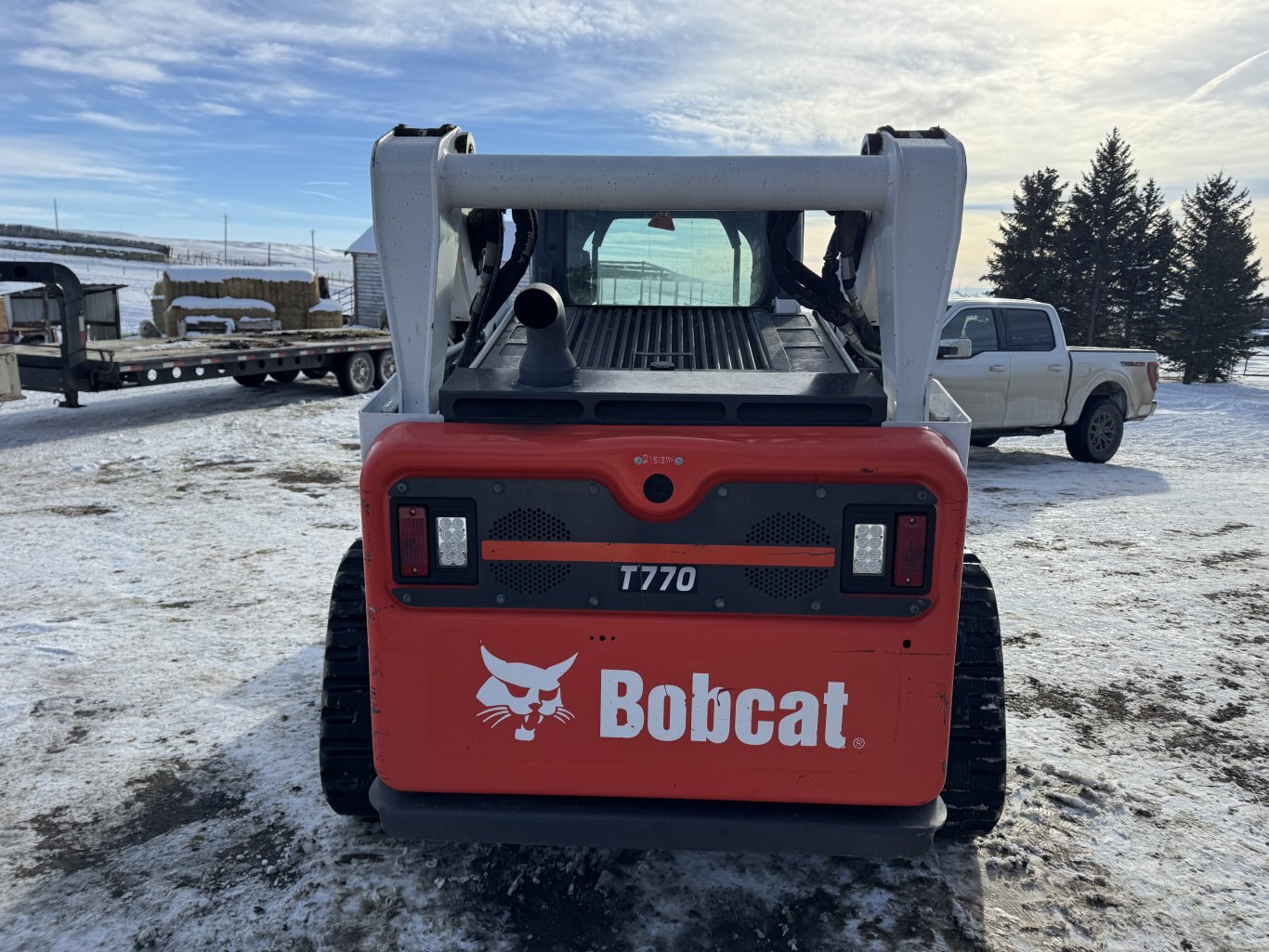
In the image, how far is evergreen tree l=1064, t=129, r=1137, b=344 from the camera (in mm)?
28438

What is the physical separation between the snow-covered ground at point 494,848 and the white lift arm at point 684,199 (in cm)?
158

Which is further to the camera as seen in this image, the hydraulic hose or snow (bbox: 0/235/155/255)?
snow (bbox: 0/235/155/255)

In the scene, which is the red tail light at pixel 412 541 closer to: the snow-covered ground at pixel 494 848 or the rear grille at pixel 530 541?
the rear grille at pixel 530 541

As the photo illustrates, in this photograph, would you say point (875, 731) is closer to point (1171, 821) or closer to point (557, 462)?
point (557, 462)

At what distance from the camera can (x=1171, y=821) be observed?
3.35m

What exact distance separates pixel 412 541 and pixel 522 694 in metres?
0.54

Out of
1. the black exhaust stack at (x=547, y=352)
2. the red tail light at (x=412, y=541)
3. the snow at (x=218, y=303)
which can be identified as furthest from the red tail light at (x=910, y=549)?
the snow at (x=218, y=303)

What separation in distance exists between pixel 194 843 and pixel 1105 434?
35.4 ft

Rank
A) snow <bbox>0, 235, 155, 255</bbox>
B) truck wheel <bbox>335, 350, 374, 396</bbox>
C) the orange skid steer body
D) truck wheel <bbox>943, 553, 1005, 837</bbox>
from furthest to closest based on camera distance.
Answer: snow <bbox>0, 235, 155, 255</bbox>, truck wheel <bbox>335, 350, 374, 396</bbox>, truck wheel <bbox>943, 553, 1005, 837</bbox>, the orange skid steer body

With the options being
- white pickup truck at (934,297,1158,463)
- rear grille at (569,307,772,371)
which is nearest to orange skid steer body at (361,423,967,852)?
rear grille at (569,307,772,371)

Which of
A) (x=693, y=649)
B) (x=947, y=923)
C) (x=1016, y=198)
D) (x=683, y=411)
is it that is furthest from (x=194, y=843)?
(x=1016, y=198)

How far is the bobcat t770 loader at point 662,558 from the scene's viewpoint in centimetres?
243

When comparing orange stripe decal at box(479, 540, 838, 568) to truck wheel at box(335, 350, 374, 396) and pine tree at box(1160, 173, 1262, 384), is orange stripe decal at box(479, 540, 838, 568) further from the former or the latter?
pine tree at box(1160, 173, 1262, 384)

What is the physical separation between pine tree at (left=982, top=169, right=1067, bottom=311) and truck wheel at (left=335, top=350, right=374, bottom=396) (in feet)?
71.5
